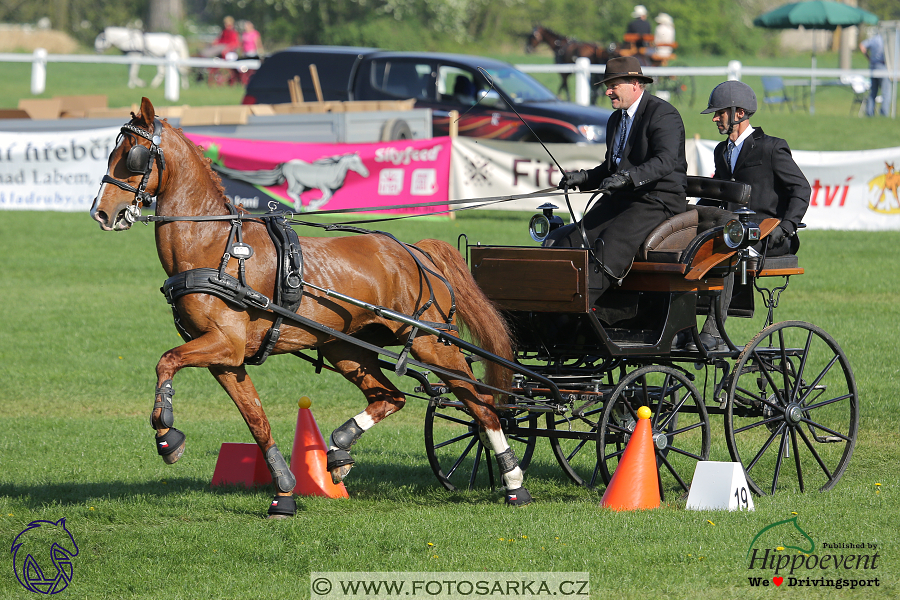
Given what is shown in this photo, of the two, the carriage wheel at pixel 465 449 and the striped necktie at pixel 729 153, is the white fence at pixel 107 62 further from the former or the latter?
the striped necktie at pixel 729 153

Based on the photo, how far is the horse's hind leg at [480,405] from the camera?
627 cm

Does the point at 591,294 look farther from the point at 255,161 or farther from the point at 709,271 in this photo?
the point at 255,161

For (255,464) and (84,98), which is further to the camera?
(84,98)

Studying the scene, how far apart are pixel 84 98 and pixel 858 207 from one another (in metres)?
13.3

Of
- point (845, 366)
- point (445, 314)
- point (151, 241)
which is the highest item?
point (445, 314)

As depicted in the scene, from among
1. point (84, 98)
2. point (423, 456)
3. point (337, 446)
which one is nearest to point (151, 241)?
point (84, 98)

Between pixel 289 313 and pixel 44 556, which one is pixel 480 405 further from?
Result: pixel 44 556

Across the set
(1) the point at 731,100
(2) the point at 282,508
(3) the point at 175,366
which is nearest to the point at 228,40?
(1) the point at 731,100

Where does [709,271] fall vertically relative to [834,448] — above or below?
above

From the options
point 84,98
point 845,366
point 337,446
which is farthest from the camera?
point 84,98

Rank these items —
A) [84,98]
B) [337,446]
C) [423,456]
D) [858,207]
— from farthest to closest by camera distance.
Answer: [84,98] < [858,207] < [423,456] < [337,446]

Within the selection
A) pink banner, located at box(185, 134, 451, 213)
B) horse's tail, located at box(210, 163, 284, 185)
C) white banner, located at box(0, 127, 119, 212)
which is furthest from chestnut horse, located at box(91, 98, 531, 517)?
white banner, located at box(0, 127, 119, 212)

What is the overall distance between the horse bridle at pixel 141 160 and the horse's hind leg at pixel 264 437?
40.1 inches

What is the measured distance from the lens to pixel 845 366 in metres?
6.82
